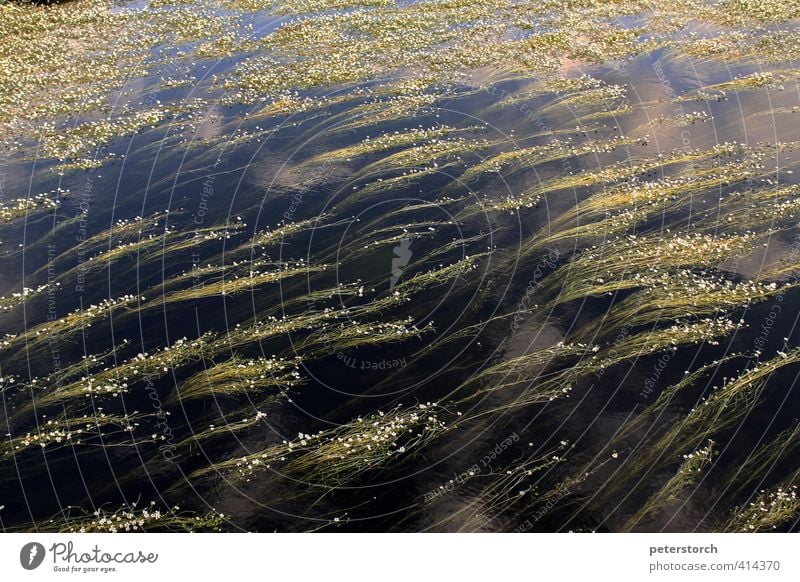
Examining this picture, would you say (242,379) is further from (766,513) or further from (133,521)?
(766,513)

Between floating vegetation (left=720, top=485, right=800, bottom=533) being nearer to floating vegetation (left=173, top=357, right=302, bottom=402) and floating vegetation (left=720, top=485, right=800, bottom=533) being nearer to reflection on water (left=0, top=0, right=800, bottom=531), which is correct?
reflection on water (left=0, top=0, right=800, bottom=531)

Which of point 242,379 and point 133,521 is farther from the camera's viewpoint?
point 242,379

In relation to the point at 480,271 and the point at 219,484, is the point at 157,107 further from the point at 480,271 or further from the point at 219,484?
the point at 219,484

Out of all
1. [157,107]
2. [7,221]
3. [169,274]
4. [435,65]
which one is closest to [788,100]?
[435,65]

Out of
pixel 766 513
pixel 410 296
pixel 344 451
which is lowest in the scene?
pixel 766 513

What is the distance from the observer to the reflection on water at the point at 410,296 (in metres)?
12.4

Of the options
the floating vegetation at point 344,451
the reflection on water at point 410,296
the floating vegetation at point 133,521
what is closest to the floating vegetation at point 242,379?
the reflection on water at point 410,296

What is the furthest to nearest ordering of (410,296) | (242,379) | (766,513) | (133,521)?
1. (410,296)
2. (242,379)
3. (133,521)
4. (766,513)

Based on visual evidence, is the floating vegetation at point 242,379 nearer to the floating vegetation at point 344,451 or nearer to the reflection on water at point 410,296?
the reflection on water at point 410,296

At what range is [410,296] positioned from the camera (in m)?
16.7

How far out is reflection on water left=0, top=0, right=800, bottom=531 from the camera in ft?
40.7

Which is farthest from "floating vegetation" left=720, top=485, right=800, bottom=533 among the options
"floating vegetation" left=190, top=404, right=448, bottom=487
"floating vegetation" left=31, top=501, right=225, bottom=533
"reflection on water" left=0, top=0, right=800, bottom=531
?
"floating vegetation" left=31, top=501, right=225, bottom=533

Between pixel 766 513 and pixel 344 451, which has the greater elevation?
pixel 344 451

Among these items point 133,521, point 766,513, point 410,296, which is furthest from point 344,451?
point 766,513
